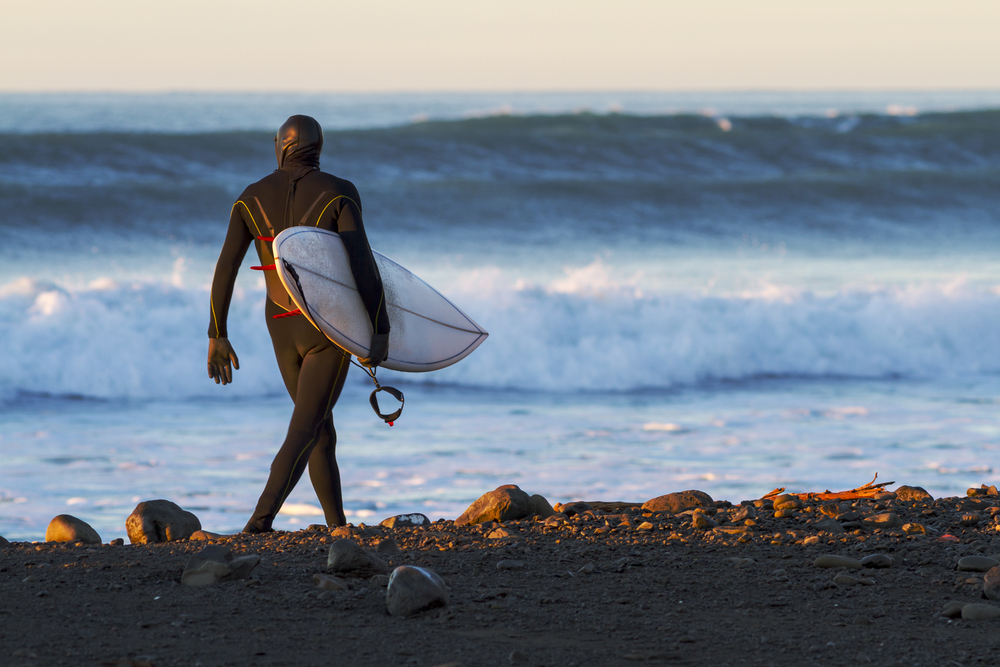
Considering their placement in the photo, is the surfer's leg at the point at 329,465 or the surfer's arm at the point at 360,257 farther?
the surfer's leg at the point at 329,465

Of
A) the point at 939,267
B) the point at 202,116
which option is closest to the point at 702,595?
the point at 939,267

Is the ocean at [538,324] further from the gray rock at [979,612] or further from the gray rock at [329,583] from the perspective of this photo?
the gray rock at [979,612]

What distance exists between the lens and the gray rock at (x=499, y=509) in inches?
173

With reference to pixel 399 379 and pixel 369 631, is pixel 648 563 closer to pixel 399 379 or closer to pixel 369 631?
pixel 369 631

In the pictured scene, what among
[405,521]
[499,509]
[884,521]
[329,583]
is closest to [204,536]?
[405,521]

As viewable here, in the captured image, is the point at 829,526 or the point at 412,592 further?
the point at 829,526

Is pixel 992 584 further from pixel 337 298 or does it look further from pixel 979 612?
pixel 337 298

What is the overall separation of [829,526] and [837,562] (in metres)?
0.46

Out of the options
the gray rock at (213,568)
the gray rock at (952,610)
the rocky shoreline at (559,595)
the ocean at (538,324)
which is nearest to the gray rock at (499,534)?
the rocky shoreline at (559,595)

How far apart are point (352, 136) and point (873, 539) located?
707 inches

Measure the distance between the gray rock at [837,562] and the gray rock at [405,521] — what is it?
5.04 ft

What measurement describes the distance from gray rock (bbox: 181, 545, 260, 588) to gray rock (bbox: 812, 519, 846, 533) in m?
2.06

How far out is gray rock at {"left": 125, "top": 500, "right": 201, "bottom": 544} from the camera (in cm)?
432

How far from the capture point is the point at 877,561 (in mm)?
3639
